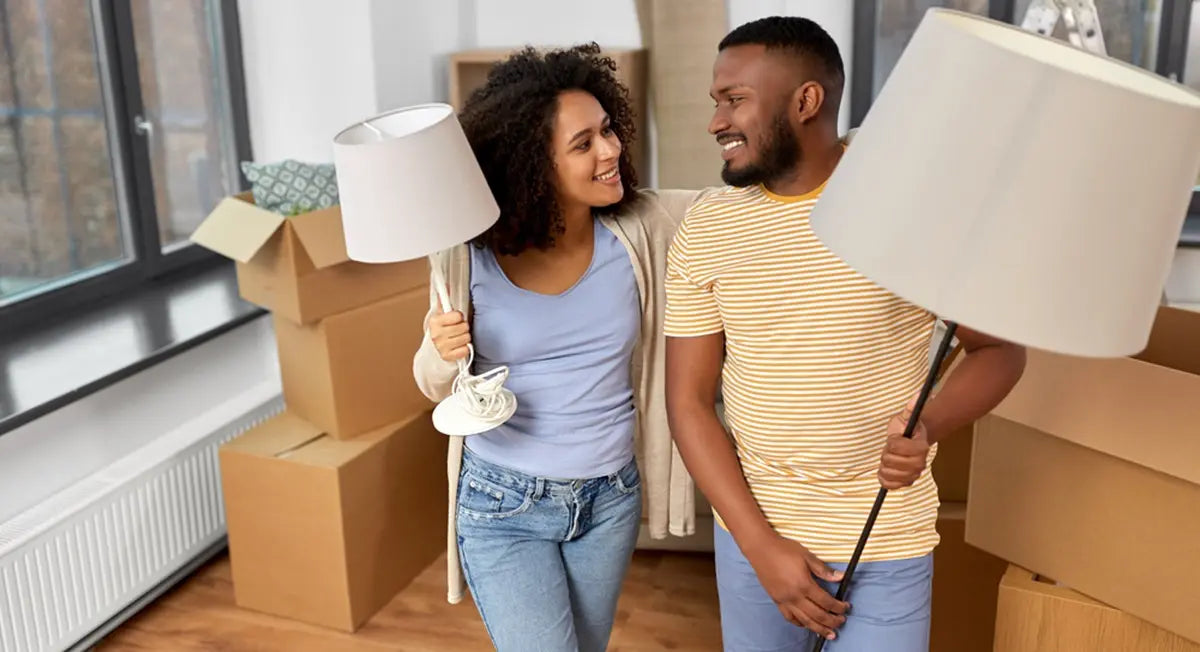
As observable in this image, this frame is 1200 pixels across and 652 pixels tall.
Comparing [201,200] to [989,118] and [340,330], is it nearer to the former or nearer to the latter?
[340,330]

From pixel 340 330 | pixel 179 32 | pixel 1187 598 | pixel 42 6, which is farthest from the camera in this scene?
pixel 179 32

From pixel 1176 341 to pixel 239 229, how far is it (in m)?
1.84

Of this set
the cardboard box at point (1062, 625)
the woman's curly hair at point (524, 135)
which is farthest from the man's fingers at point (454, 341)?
the cardboard box at point (1062, 625)

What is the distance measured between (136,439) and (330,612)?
636 millimetres

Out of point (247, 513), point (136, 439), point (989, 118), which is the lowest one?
point (247, 513)

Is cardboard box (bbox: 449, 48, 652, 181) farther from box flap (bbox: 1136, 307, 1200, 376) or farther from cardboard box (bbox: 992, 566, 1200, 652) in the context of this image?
cardboard box (bbox: 992, 566, 1200, 652)

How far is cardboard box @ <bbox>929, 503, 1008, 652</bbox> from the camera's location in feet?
7.05

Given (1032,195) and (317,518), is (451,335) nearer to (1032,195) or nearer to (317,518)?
(1032,195)

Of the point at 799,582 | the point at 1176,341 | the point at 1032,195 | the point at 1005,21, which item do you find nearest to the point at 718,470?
the point at 799,582

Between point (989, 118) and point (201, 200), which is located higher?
point (989, 118)

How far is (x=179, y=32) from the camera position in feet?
10.6

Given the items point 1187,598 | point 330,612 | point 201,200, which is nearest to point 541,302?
point 1187,598

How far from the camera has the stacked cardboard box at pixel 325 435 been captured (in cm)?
238

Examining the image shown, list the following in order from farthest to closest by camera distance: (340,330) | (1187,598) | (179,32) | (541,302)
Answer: (179,32) < (340,330) < (541,302) < (1187,598)
